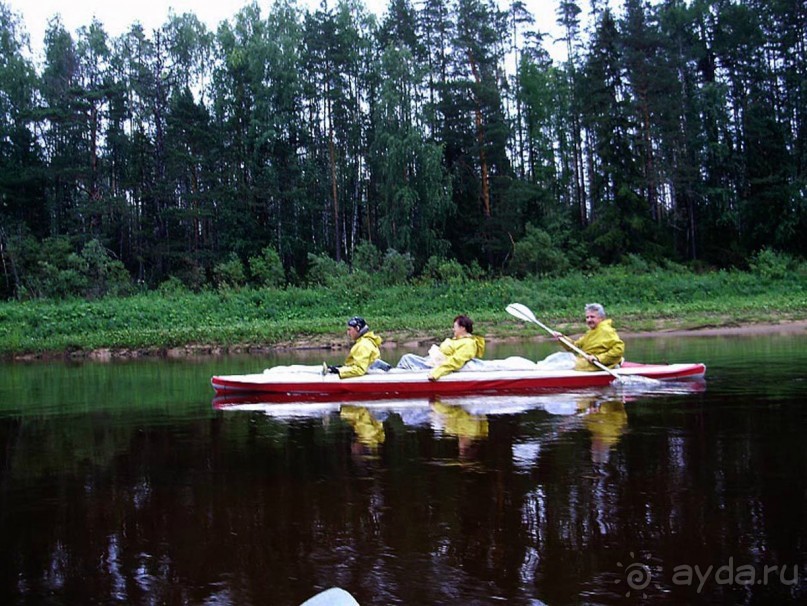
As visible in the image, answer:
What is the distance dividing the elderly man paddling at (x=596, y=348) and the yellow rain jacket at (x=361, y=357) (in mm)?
2567

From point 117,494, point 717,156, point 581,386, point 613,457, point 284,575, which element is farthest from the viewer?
point 717,156

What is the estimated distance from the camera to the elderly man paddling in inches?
457

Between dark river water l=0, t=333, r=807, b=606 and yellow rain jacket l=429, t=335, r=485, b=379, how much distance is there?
84cm

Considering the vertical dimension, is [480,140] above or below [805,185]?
above

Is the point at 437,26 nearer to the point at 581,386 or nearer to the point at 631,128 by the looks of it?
the point at 631,128

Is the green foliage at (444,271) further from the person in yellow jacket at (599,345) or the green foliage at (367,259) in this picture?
the person in yellow jacket at (599,345)

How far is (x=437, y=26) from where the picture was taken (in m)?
39.3

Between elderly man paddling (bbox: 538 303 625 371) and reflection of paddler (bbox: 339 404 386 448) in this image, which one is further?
elderly man paddling (bbox: 538 303 625 371)

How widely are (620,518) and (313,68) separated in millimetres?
35509

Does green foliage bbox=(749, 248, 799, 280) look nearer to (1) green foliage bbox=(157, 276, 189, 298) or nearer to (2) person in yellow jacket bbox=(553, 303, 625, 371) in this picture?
(2) person in yellow jacket bbox=(553, 303, 625, 371)

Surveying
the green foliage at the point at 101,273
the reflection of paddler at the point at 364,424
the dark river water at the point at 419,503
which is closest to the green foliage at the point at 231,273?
the green foliage at the point at 101,273

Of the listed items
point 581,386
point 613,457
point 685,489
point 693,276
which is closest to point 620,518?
point 685,489

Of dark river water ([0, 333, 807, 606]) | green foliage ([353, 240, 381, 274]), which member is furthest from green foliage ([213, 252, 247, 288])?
dark river water ([0, 333, 807, 606])

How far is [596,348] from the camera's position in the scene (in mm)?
11734
